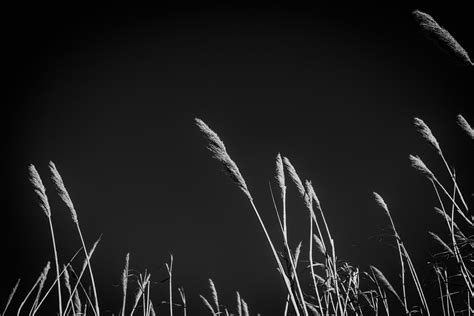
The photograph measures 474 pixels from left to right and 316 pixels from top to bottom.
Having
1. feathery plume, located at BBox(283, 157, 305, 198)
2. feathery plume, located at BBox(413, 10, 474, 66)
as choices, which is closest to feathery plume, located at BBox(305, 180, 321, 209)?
feathery plume, located at BBox(283, 157, 305, 198)

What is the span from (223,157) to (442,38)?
2.73 ft

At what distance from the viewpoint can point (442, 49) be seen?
114 cm

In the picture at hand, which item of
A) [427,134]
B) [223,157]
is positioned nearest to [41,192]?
[223,157]

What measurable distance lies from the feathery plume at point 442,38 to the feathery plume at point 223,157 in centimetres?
80

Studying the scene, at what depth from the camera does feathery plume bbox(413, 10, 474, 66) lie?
42.8 inches

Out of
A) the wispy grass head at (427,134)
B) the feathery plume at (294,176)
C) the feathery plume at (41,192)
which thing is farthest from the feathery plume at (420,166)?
the feathery plume at (41,192)

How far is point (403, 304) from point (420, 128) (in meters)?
1.19

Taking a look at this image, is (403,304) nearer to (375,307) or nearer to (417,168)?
(375,307)

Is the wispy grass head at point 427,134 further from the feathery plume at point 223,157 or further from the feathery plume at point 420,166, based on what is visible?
the feathery plume at point 223,157

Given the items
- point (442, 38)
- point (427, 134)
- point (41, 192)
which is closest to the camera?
point (442, 38)

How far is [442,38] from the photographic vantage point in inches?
43.3

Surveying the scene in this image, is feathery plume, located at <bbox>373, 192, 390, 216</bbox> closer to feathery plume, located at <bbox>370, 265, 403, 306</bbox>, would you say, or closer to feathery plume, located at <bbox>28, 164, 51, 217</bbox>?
feathery plume, located at <bbox>370, 265, 403, 306</bbox>

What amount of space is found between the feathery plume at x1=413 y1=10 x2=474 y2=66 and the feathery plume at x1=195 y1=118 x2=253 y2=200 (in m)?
0.80

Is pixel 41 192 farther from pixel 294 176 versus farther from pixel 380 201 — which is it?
pixel 380 201
